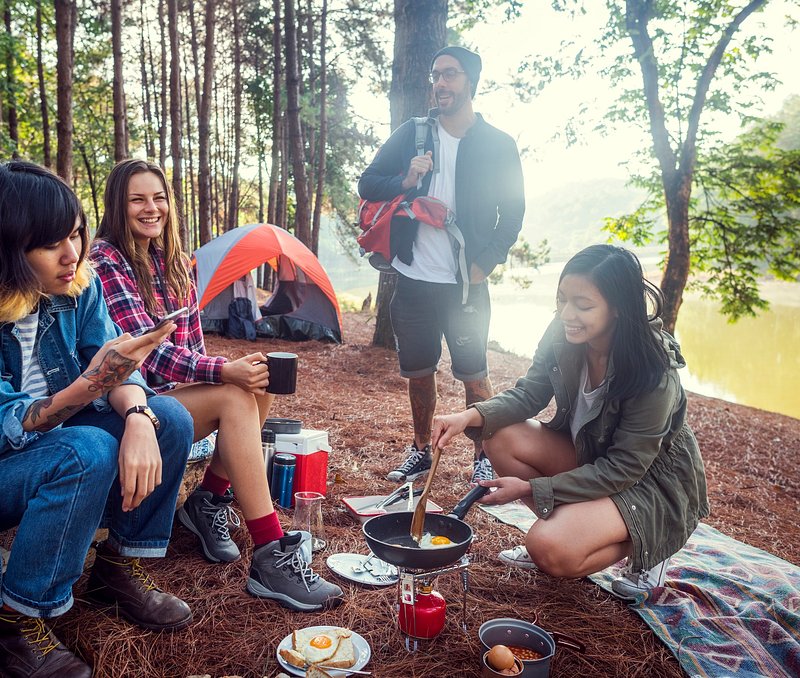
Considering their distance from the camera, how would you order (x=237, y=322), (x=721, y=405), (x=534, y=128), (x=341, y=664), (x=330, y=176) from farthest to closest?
(x=330, y=176) → (x=534, y=128) → (x=237, y=322) → (x=721, y=405) → (x=341, y=664)

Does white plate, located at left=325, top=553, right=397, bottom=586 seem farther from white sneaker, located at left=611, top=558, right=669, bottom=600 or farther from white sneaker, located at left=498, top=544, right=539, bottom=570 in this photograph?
white sneaker, located at left=611, top=558, right=669, bottom=600

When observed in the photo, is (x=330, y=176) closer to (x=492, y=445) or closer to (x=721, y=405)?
(x=721, y=405)

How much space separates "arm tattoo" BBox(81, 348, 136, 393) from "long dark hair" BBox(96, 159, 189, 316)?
2.49ft

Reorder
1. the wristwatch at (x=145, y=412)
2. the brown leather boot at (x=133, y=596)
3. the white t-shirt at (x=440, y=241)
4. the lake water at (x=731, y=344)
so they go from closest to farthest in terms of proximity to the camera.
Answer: the wristwatch at (x=145, y=412) < the brown leather boot at (x=133, y=596) < the white t-shirt at (x=440, y=241) < the lake water at (x=731, y=344)

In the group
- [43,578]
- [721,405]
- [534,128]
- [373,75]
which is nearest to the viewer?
[43,578]

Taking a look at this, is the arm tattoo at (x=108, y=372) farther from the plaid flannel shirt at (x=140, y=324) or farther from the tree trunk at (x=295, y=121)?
the tree trunk at (x=295, y=121)

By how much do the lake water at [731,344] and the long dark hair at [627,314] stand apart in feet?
25.4

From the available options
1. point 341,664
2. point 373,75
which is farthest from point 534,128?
point 341,664

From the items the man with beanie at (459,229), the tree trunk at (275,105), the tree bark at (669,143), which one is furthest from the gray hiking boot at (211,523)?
the tree trunk at (275,105)

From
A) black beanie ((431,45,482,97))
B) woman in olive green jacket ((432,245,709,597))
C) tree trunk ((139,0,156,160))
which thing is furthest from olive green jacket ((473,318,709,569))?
tree trunk ((139,0,156,160))

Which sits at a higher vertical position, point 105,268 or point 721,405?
point 105,268

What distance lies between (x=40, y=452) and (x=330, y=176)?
615 inches

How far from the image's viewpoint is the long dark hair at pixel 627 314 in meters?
2.13

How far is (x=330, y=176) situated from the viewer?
1655cm
